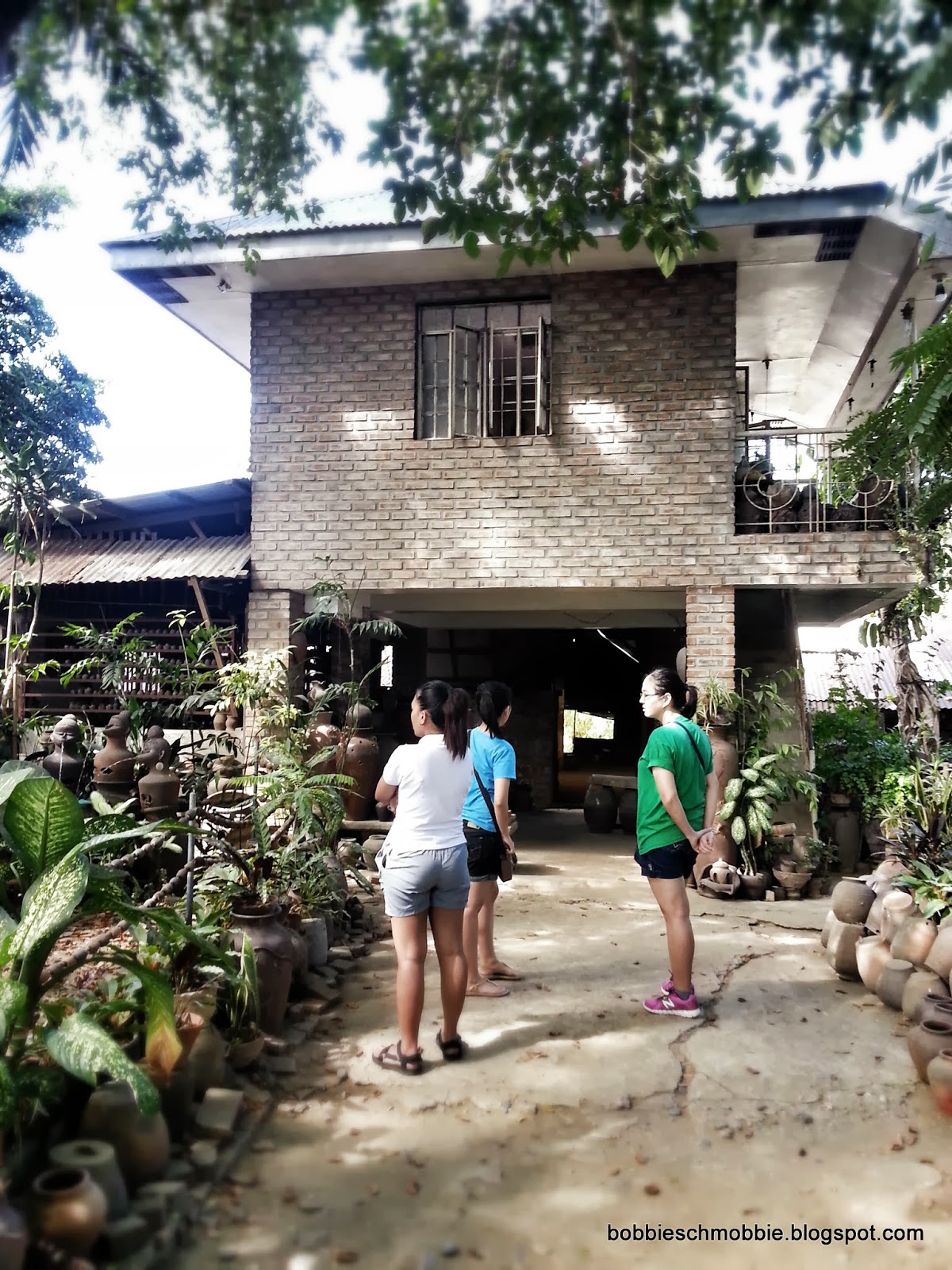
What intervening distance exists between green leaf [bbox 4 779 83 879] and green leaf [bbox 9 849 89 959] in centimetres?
20

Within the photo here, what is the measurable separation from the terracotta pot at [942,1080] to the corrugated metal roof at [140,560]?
6947 millimetres

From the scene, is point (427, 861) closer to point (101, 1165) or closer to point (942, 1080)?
point (101, 1165)

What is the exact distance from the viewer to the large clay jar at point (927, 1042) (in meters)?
3.84

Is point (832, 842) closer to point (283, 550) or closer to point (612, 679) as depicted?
point (612, 679)

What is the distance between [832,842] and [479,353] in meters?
6.01

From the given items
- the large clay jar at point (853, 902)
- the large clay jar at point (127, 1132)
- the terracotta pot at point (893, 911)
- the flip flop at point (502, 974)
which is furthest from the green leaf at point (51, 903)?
the large clay jar at point (853, 902)

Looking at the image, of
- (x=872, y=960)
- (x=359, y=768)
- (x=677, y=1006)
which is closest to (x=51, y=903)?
(x=677, y=1006)

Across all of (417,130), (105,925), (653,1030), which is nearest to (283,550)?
(105,925)

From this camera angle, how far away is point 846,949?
5543mm

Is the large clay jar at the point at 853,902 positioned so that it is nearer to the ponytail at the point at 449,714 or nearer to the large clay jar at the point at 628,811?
the ponytail at the point at 449,714

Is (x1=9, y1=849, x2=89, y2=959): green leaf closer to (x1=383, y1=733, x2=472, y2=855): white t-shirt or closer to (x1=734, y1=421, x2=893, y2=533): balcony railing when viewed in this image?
(x1=383, y1=733, x2=472, y2=855): white t-shirt

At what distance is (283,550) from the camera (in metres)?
9.12

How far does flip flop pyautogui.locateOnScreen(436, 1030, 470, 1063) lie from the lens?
4.14 m

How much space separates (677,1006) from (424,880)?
5.92 ft
